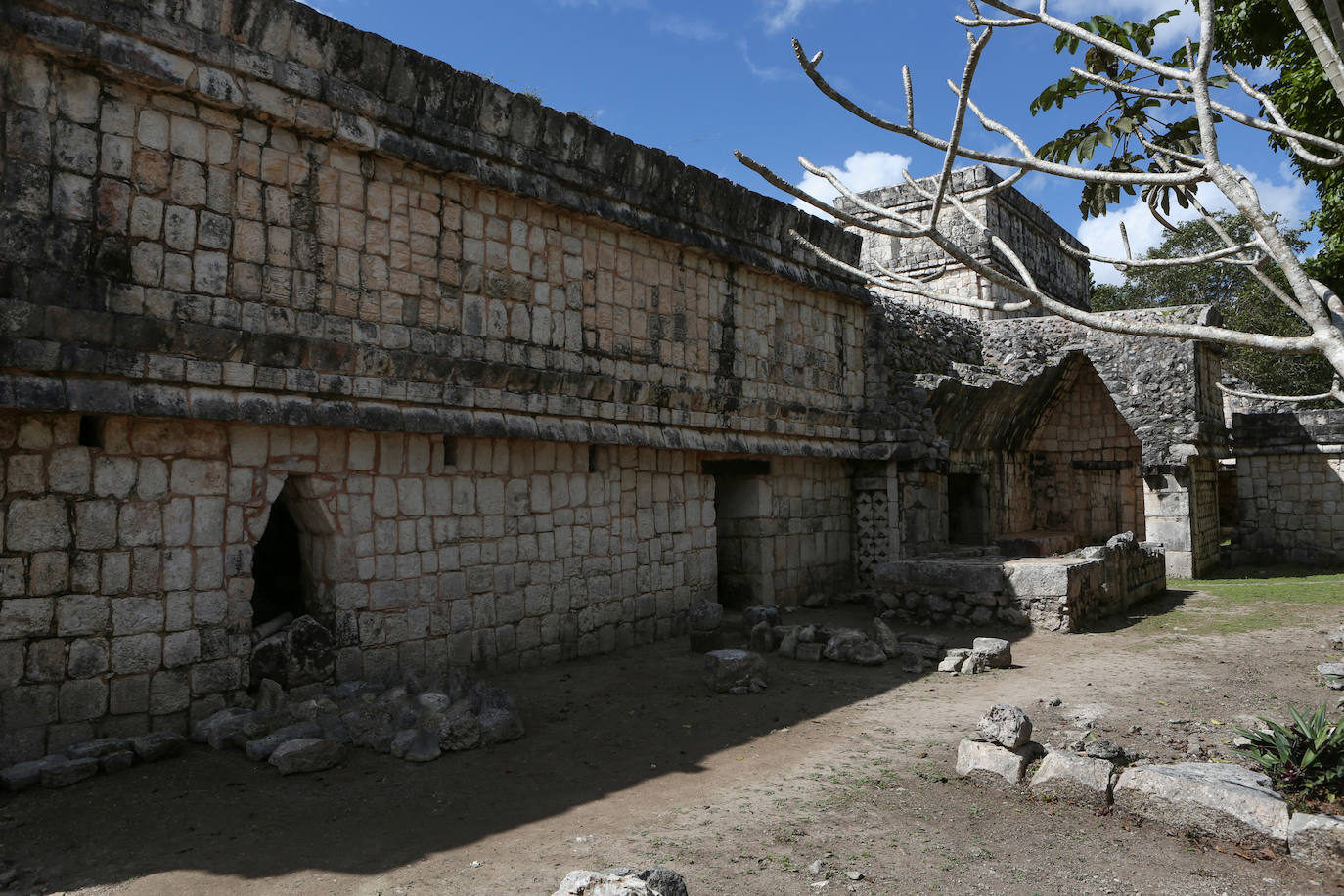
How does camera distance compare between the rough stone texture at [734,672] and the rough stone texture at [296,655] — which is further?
the rough stone texture at [734,672]

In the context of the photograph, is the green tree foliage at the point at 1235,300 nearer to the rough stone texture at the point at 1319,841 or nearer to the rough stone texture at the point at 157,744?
the rough stone texture at the point at 1319,841

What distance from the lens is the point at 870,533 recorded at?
1328 centimetres

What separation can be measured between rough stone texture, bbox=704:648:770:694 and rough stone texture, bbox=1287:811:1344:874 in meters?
4.28

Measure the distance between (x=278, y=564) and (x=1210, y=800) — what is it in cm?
768

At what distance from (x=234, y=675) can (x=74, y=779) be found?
122cm

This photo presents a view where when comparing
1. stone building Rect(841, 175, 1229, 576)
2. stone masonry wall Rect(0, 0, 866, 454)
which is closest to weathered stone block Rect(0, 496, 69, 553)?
stone masonry wall Rect(0, 0, 866, 454)

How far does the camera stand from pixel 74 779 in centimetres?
523

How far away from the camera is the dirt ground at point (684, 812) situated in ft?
13.8

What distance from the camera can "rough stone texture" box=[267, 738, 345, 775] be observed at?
557 cm

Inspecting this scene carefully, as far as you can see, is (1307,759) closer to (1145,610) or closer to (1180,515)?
(1145,610)

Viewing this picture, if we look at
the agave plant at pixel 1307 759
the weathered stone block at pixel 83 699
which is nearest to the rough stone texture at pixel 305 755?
the weathered stone block at pixel 83 699

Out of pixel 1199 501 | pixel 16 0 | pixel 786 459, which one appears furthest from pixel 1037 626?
pixel 16 0

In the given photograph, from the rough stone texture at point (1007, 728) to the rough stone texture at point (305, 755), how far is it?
13.9 feet

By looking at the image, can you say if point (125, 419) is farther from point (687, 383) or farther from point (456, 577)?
point (687, 383)
